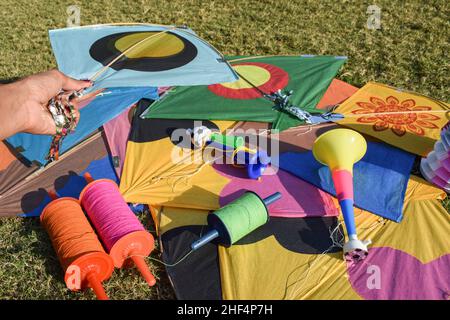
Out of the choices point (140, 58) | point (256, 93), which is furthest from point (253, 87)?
point (140, 58)

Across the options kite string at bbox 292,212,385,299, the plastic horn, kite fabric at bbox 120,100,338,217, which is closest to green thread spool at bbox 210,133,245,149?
kite fabric at bbox 120,100,338,217

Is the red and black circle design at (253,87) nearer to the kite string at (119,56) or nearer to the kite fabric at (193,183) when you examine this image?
the kite fabric at (193,183)

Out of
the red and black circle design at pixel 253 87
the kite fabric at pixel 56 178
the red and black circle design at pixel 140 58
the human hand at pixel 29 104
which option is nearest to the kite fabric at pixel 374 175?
the red and black circle design at pixel 253 87

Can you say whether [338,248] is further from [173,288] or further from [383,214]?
[173,288]

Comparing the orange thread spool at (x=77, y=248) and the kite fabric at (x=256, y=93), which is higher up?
the kite fabric at (x=256, y=93)

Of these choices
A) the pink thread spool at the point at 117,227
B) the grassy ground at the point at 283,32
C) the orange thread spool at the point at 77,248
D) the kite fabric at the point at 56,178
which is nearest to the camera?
the orange thread spool at the point at 77,248

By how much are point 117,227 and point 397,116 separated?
2181 millimetres

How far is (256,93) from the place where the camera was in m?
3.57

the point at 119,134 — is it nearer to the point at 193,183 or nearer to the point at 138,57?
the point at 193,183

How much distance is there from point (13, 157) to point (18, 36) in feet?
9.25

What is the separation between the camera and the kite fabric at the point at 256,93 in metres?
3.33

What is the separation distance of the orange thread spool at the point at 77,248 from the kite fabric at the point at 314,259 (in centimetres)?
38

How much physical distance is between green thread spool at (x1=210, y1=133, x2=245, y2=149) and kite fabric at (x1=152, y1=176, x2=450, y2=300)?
58cm

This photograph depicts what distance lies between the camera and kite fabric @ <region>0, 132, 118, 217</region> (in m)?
2.85
